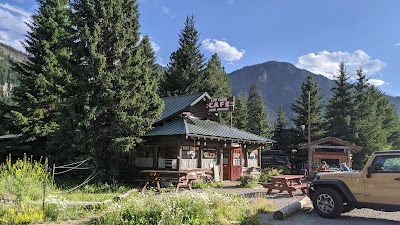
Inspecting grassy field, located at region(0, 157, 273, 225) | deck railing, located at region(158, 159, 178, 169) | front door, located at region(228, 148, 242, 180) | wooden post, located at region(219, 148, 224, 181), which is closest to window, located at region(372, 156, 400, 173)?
grassy field, located at region(0, 157, 273, 225)

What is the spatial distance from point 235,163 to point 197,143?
4.88 meters

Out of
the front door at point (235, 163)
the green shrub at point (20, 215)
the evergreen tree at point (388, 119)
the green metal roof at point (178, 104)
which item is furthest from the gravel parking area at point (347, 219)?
the evergreen tree at point (388, 119)

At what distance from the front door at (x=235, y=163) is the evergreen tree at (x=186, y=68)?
1603 cm

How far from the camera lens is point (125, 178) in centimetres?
2033

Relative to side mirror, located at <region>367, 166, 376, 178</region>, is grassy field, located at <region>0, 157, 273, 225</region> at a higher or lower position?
lower

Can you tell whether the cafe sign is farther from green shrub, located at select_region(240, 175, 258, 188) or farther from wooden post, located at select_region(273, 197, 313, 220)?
wooden post, located at select_region(273, 197, 313, 220)

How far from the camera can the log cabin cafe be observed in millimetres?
19484

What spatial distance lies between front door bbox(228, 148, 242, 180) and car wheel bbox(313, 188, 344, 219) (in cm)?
1313

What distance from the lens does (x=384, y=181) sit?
8719 mm

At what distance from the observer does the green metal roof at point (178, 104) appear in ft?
72.3

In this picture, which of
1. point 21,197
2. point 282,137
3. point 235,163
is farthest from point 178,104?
point 282,137

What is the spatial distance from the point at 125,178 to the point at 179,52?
22.7m

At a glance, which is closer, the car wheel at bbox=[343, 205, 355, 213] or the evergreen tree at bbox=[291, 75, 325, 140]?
the car wheel at bbox=[343, 205, 355, 213]

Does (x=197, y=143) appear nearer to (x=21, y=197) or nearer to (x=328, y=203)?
(x=328, y=203)
